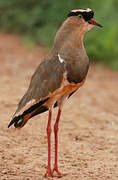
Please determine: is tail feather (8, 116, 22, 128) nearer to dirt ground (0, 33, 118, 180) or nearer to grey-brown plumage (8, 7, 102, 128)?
grey-brown plumage (8, 7, 102, 128)

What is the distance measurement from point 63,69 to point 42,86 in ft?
0.94

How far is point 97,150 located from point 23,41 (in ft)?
23.3

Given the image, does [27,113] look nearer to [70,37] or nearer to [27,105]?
[27,105]

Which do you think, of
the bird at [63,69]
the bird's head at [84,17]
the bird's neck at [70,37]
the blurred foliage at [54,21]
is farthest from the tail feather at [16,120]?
the blurred foliage at [54,21]

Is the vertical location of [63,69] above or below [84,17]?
below

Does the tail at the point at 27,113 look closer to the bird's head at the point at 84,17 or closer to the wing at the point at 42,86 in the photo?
the wing at the point at 42,86

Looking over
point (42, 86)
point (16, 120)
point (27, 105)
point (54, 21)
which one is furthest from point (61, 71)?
point (54, 21)

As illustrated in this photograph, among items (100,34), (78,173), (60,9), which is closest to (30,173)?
(78,173)

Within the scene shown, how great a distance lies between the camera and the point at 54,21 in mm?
12266

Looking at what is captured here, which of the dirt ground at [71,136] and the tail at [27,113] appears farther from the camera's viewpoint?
the dirt ground at [71,136]

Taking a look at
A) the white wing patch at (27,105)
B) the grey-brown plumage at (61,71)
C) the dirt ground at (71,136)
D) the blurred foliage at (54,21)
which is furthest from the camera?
the blurred foliage at (54,21)

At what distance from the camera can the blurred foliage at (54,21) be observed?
11.2 meters

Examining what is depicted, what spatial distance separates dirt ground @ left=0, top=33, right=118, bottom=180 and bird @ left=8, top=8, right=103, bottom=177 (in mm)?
783

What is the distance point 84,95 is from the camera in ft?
28.5
